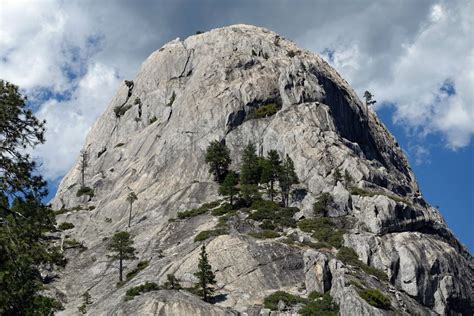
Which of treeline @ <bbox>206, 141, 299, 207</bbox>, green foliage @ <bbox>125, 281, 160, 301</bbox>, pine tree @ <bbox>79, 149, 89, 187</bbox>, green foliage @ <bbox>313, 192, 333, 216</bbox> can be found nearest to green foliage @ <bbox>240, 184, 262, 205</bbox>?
treeline @ <bbox>206, 141, 299, 207</bbox>

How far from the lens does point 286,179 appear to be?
108m

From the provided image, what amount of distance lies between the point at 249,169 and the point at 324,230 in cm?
2794

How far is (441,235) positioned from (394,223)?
16.2 metres

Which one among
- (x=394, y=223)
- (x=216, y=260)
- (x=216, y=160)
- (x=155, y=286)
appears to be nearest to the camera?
(x=155, y=286)

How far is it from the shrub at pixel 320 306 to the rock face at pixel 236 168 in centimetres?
135

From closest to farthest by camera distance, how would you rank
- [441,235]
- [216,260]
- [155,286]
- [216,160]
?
[155,286] < [216,260] < [441,235] < [216,160]

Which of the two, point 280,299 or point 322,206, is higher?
point 322,206

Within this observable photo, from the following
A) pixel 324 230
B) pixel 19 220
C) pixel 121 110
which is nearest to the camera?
pixel 19 220

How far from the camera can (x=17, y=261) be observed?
25375 millimetres

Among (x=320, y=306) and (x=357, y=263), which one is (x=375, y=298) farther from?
(x=357, y=263)

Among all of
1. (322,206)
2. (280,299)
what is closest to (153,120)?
(322,206)

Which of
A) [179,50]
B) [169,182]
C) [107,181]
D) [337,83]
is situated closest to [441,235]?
[169,182]

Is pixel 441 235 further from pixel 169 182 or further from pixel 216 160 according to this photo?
pixel 169 182

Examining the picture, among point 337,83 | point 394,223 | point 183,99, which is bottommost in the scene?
point 394,223
